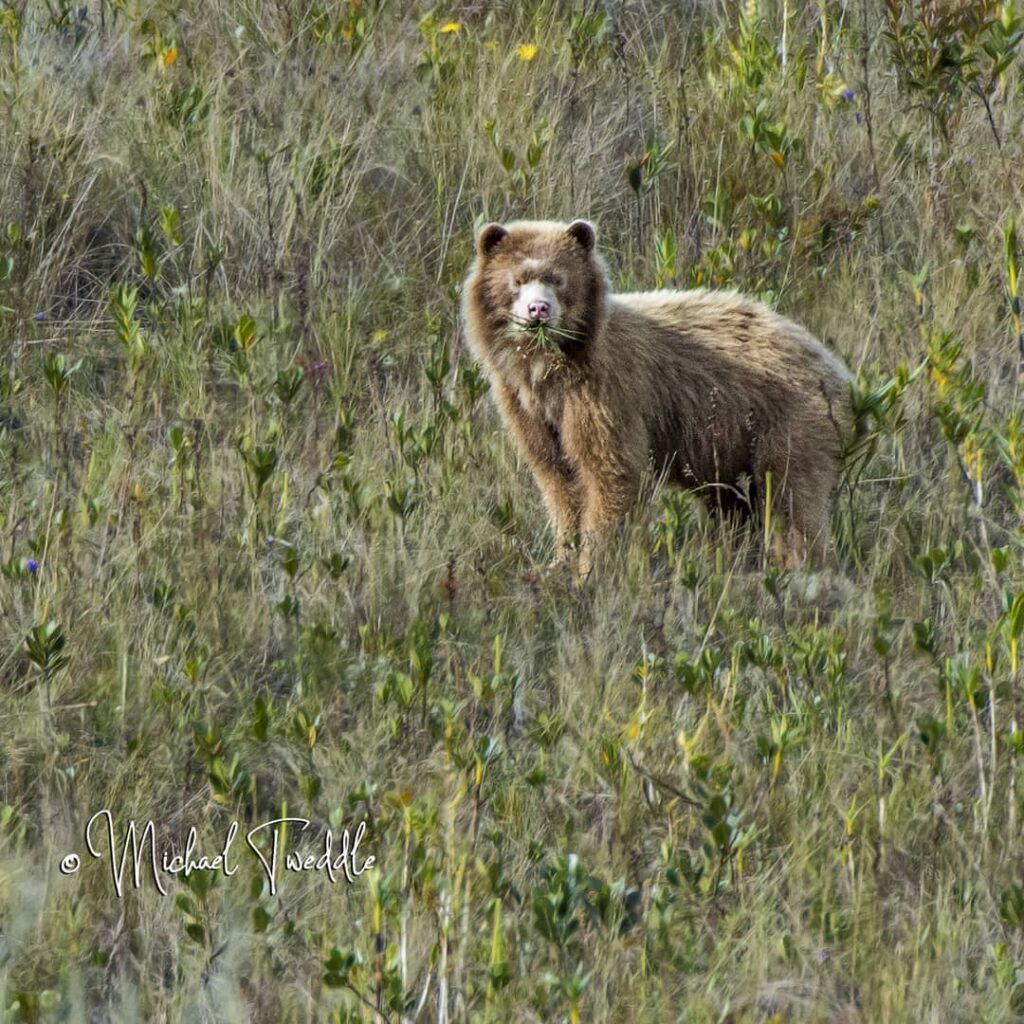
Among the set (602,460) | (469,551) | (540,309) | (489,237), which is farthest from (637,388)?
(469,551)

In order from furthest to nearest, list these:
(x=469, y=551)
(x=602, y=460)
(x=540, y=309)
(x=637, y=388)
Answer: (x=637, y=388)
(x=602, y=460)
(x=540, y=309)
(x=469, y=551)

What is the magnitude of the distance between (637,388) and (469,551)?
106 centimetres

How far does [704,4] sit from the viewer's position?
8.00m

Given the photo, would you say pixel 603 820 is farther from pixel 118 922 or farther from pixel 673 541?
pixel 673 541

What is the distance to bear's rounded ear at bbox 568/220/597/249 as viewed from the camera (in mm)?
6016

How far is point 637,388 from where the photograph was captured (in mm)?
5988

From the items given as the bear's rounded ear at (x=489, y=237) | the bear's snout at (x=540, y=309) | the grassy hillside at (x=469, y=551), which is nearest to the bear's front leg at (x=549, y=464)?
the grassy hillside at (x=469, y=551)

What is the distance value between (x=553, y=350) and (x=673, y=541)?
0.90 metres

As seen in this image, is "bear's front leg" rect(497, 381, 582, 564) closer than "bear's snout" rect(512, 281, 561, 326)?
No

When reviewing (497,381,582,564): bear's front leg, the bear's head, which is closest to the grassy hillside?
(497,381,582,564): bear's front leg

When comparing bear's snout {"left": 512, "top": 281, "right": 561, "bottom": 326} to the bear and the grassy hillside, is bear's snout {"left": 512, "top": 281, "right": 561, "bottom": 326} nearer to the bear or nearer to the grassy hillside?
the bear

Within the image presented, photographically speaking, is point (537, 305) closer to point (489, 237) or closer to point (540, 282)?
point (540, 282)

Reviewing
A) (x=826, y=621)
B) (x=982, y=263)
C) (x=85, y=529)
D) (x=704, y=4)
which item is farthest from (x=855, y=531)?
(x=704, y=4)

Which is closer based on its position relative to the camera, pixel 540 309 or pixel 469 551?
pixel 469 551
